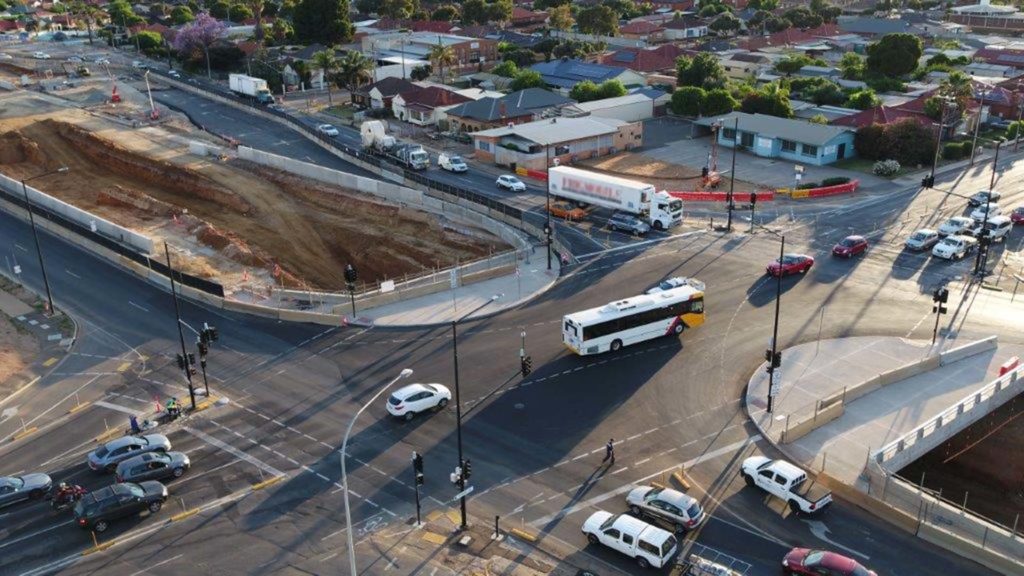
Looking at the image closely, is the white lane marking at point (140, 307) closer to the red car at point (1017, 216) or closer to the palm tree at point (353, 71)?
the red car at point (1017, 216)

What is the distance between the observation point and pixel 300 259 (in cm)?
6762

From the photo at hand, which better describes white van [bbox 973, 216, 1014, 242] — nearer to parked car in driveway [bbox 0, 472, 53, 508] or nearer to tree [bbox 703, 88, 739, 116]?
tree [bbox 703, 88, 739, 116]

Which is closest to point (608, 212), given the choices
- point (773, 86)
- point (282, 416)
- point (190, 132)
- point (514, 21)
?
point (282, 416)

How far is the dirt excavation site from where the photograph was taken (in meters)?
64.6

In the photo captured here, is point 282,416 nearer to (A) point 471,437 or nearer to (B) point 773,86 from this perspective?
(A) point 471,437

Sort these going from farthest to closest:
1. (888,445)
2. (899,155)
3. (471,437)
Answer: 1. (899,155)
2. (471,437)
3. (888,445)

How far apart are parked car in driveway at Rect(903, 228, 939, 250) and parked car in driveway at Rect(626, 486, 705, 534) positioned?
35.3m

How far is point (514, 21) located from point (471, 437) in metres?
157

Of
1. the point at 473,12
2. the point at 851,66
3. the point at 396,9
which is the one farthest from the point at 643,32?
the point at 396,9

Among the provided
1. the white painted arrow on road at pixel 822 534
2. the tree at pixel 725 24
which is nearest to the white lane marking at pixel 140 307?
the white painted arrow on road at pixel 822 534

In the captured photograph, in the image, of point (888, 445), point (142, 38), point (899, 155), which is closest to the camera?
point (888, 445)

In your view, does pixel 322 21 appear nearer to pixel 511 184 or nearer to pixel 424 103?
pixel 424 103

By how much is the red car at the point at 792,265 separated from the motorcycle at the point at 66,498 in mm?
40616

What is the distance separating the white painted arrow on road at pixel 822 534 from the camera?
30.8 meters
